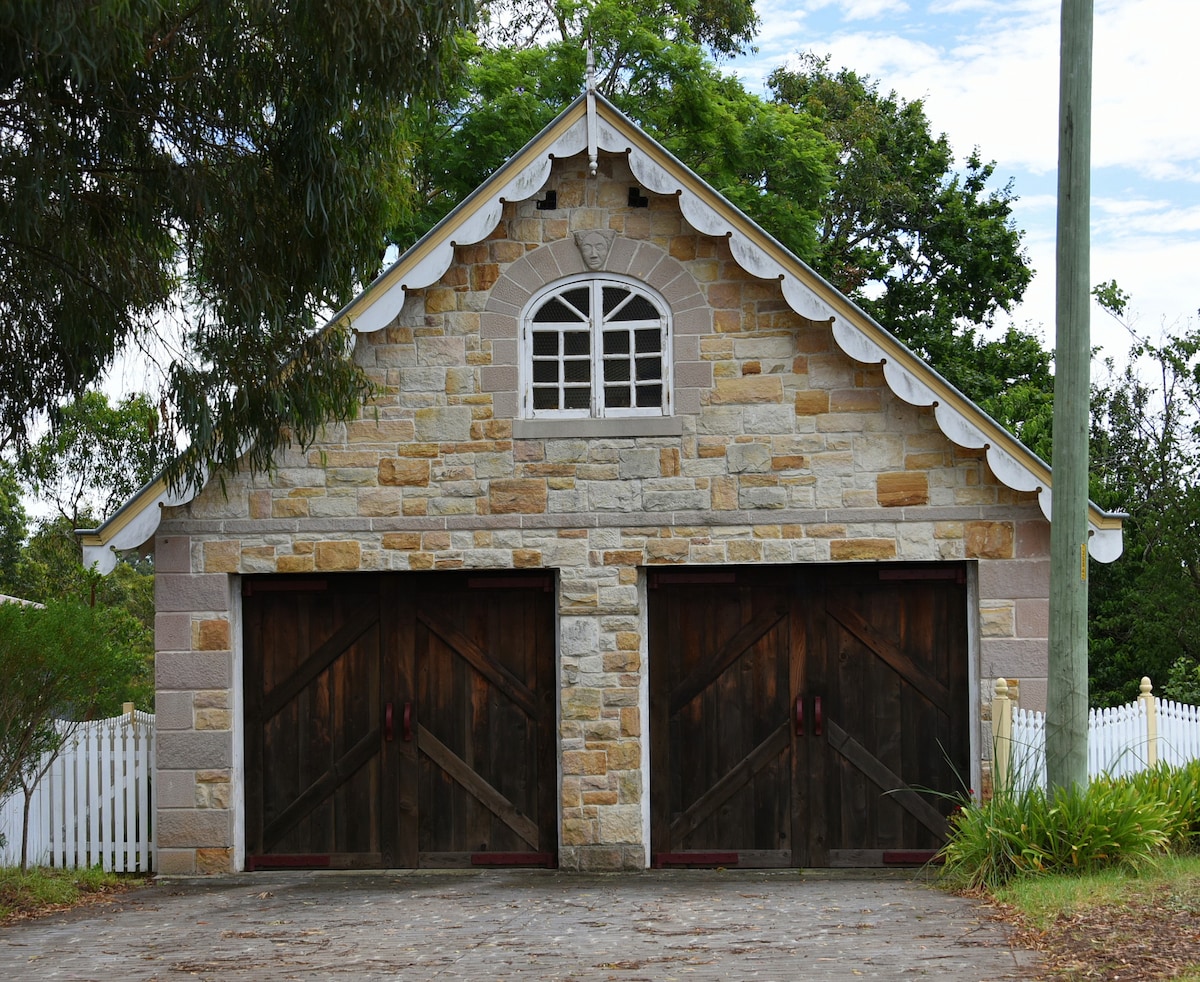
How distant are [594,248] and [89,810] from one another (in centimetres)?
601

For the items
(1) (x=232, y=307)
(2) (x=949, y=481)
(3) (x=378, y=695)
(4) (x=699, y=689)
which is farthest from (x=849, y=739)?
(1) (x=232, y=307)

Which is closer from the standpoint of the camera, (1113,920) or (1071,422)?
(1113,920)

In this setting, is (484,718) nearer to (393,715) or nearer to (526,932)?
(393,715)

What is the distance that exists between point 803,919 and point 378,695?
433 cm

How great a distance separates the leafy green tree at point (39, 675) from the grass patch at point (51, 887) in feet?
1.38

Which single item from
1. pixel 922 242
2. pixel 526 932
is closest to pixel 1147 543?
pixel 922 242

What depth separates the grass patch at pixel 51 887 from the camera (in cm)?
1005

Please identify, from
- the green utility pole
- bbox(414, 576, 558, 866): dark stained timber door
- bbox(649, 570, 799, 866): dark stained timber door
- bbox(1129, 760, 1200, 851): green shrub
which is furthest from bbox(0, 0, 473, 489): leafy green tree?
bbox(1129, 760, 1200, 851): green shrub

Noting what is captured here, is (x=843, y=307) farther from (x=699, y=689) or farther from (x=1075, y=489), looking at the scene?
(x=699, y=689)

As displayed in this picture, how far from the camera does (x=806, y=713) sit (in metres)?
11.5

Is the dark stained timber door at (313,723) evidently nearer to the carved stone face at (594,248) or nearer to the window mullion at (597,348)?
the window mullion at (597,348)

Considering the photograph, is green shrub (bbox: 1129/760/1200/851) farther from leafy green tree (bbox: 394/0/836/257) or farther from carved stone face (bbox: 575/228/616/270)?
leafy green tree (bbox: 394/0/836/257)

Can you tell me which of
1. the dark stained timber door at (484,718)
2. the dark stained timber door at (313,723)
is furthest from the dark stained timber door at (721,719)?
the dark stained timber door at (313,723)

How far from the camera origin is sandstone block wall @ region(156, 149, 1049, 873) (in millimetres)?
11195
